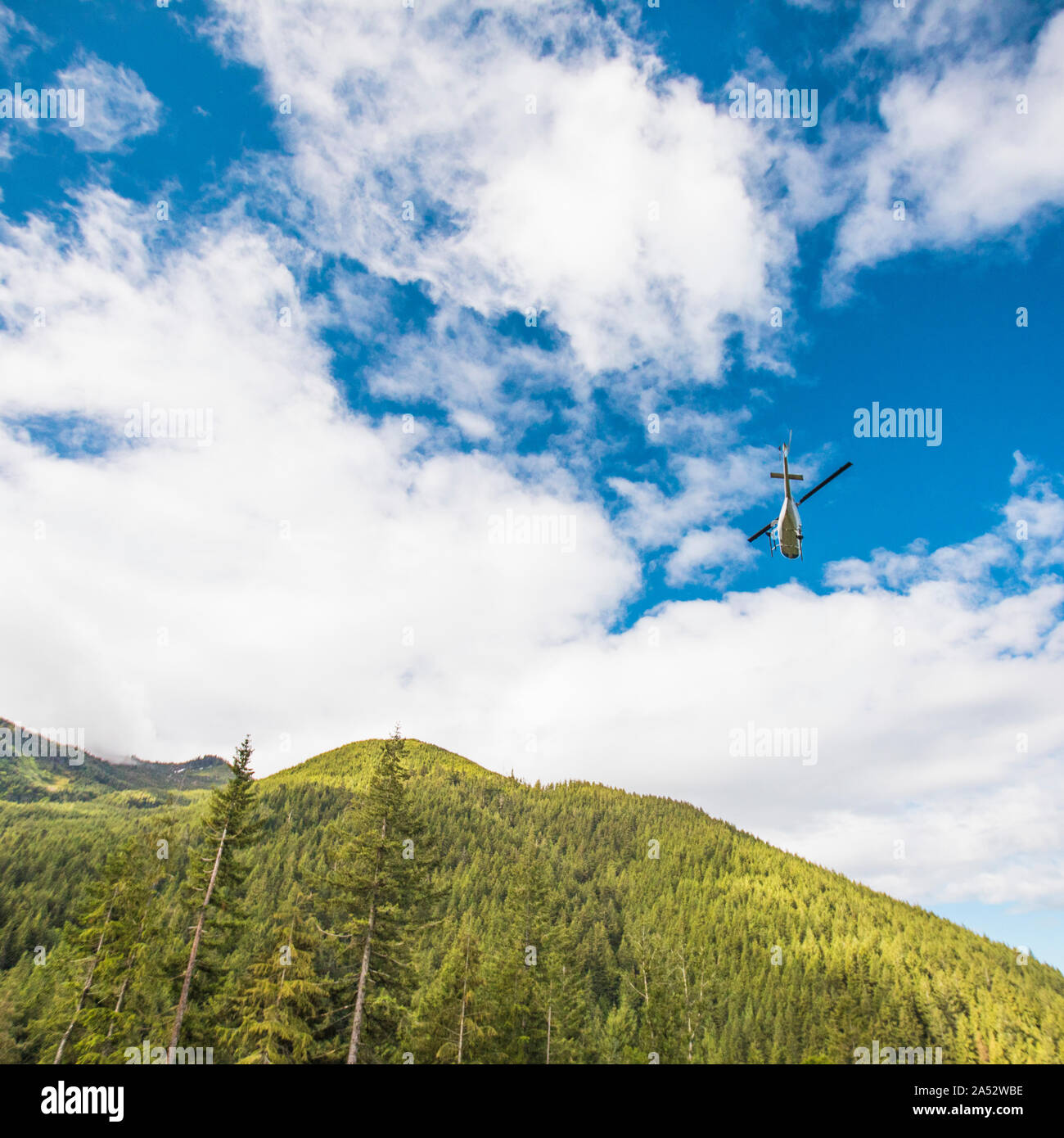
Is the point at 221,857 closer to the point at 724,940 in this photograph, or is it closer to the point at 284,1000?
the point at 284,1000

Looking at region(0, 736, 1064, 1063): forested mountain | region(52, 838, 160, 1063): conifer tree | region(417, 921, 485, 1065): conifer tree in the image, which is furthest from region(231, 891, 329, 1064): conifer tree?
region(52, 838, 160, 1063): conifer tree

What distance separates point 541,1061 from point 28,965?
92075mm

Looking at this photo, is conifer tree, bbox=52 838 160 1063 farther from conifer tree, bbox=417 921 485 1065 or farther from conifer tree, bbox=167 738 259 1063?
conifer tree, bbox=417 921 485 1065

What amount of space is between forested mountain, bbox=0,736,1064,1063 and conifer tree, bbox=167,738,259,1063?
111 mm

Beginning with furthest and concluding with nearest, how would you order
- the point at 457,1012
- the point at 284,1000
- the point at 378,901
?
the point at 457,1012 → the point at 378,901 → the point at 284,1000

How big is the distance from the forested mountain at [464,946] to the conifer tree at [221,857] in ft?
0.36

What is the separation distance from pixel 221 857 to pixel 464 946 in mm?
13602

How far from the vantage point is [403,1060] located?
32500mm

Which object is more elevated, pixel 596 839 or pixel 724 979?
pixel 596 839

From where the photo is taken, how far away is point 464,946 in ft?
107

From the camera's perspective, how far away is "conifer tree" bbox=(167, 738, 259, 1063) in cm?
2678

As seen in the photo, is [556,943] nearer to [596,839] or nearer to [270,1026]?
[270,1026]

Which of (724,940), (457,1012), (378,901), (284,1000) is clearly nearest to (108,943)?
(284,1000)
